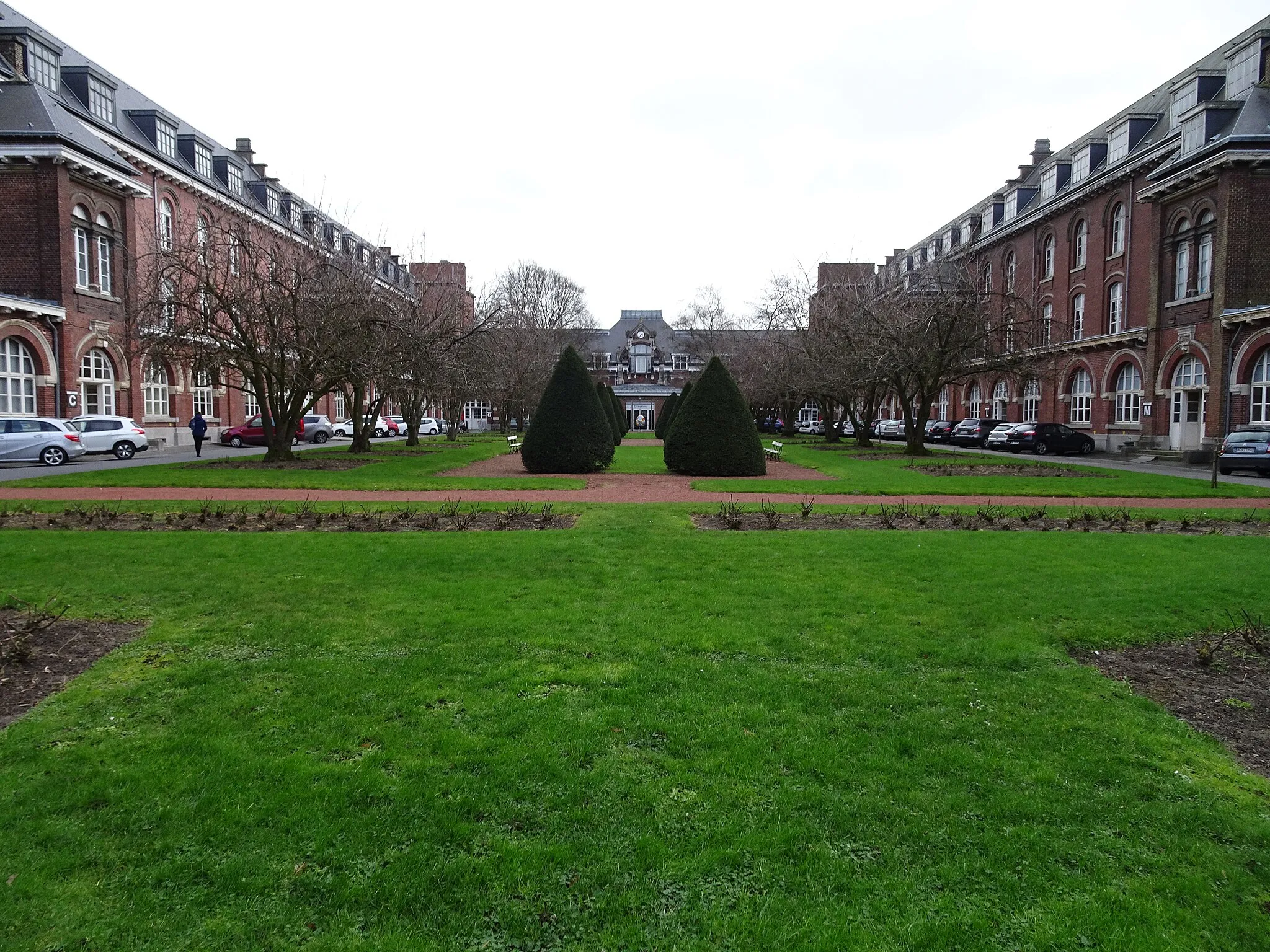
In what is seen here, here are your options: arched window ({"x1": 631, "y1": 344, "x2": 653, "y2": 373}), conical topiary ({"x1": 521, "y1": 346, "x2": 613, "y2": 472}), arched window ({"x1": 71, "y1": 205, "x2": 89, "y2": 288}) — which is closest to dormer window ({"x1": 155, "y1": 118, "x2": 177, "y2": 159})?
arched window ({"x1": 71, "y1": 205, "x2": 89, "y2": 288})

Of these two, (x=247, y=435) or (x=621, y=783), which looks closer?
(x=621, y=783)

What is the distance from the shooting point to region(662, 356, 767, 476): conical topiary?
21.7 m

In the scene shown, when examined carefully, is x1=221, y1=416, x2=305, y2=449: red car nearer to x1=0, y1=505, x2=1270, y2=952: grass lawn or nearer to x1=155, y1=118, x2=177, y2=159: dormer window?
x1=155, y1=118, x2=177, y2=159: dormer window

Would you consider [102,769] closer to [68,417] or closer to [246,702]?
[246,702]

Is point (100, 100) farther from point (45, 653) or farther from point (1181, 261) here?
point (1181, 261)

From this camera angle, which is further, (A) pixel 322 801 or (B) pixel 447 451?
(B) pixel 447 451

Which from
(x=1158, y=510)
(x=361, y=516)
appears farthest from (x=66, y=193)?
(x=1158, y=510)

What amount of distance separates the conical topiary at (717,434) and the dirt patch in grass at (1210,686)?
1544 cm

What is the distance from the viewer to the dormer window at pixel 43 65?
3224 cm

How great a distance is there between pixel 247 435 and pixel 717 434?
26730 millimetres

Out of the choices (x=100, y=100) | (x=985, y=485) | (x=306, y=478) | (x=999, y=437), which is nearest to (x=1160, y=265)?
(x=999, y=437)

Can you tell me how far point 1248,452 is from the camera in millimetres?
23812

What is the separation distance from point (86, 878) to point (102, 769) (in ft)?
3.31

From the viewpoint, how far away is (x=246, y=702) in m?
4.88
